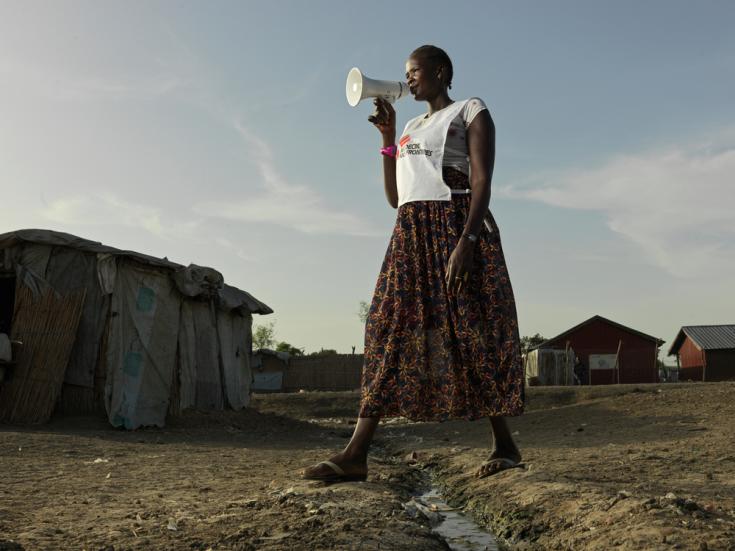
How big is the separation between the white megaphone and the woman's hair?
6.8 inches

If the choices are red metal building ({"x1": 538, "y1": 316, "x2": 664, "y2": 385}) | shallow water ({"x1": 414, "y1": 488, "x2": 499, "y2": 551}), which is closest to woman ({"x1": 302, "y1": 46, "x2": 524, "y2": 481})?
shallow water ({"x1": 414, "y1": 488, "x2": 499, "y2": 551})

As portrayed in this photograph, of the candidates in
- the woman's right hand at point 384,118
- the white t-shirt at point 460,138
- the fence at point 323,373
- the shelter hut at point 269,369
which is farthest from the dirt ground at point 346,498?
the shelter hut at point 269,369

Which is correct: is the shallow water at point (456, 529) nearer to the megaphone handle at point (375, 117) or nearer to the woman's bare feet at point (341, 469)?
the woman's bare feet at point (341, 469)

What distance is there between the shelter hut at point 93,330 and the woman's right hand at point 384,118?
670 centimetres

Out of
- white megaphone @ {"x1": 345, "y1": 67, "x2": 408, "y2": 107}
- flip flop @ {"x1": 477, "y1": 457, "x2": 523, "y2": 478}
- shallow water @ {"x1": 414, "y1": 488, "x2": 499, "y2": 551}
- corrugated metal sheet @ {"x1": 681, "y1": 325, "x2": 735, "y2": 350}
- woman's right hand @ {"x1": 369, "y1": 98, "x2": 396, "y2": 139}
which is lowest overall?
shallow water @ {"x1": 414, "y1": 488, "x2": 499, "y2": 551}

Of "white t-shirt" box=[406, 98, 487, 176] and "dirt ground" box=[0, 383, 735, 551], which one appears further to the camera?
"white t-shirt" box=[406, 98, 487, 176]

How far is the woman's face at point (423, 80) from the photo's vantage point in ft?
11.2

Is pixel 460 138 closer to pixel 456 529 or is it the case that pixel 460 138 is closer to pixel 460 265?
pixel 460 265

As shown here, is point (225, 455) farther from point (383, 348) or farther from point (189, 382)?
point (189, 382)

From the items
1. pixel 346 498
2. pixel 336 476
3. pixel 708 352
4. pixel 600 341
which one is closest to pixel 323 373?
pixel 600 341

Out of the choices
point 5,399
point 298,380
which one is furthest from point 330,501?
point 298,380

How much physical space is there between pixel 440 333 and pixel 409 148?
86 cm

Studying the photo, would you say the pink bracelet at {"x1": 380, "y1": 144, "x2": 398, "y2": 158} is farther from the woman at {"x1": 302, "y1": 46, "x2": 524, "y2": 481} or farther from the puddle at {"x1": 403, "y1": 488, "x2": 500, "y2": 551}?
the puddle at {"x1": 403, "y1": 488, "x2": 500, "y2": 551}

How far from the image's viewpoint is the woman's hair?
3.42 metres
